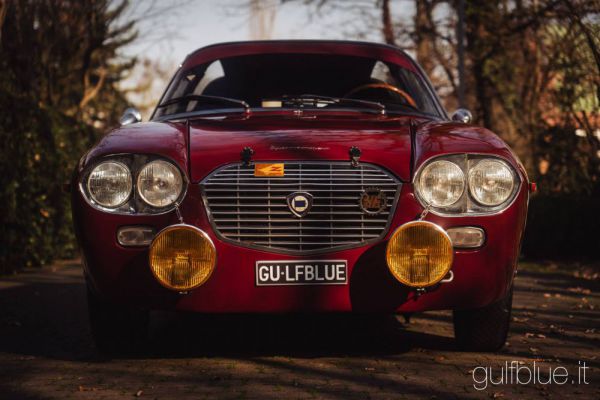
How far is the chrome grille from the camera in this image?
15.2 feet

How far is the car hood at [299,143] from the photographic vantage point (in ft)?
15.4

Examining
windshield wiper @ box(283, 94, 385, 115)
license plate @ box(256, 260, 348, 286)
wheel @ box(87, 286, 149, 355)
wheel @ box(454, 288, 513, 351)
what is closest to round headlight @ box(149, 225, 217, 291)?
license plate @ box(256, 260, 348, 286)

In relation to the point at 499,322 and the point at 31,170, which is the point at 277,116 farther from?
the point at 31,170

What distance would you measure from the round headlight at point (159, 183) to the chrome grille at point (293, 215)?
140 millimetres

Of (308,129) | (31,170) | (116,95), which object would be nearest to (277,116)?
(308,129)

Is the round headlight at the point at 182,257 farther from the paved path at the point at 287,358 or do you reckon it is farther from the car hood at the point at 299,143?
the paved path at the point at 287,358

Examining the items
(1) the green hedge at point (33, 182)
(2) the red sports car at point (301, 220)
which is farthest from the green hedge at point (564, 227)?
(2) the red sports car at point (301, 220)

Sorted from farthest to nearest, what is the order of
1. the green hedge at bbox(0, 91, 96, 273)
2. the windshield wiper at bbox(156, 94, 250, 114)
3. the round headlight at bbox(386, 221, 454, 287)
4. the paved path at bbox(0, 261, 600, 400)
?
the green hedge at bbox(0, 91, 96, 273) < the windshield wiper at bbox(156, 94, 250, 114) < the round headlight at bbox(386, 221, 454, 287) < the paved path at bbox(0, 261, 600, 400)

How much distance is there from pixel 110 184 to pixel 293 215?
0.88 metres

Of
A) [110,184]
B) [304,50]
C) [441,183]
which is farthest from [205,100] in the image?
[441,183]

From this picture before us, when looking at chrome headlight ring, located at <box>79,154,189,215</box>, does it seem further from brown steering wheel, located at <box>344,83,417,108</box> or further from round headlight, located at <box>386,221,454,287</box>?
A: brown steering wheel, located at <box>344,83,417,108</box>

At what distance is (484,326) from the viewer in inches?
204

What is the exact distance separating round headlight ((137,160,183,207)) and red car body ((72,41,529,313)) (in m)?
0.05

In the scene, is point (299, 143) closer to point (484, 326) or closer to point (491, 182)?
point (491, 182)
